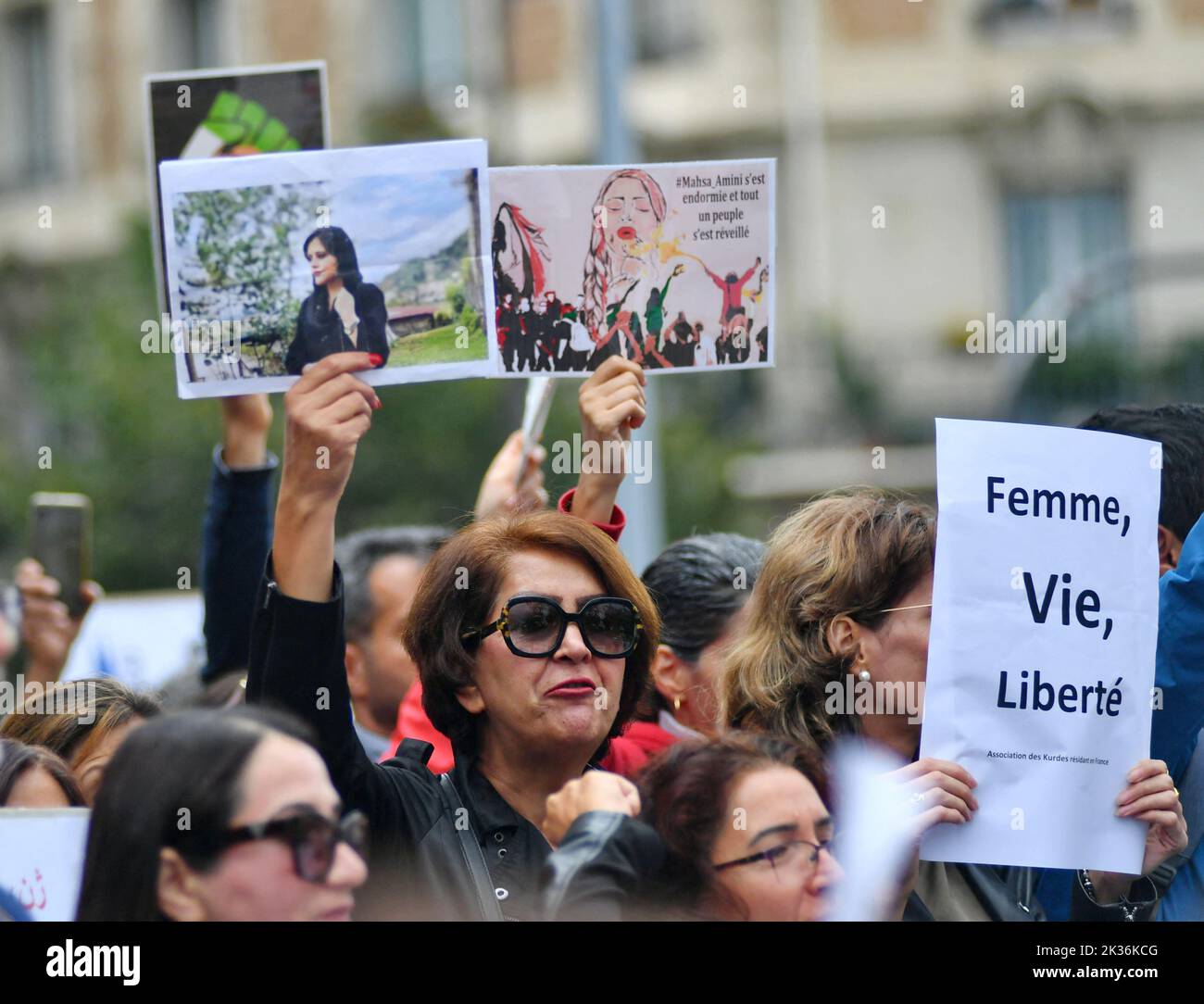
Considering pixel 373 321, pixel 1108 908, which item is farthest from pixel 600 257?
pixel 1108 908

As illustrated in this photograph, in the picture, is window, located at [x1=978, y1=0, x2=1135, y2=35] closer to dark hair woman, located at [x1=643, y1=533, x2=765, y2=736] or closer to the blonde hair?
dark hair woman, located at [x1=643, y1=533, x2=765, y2=736]

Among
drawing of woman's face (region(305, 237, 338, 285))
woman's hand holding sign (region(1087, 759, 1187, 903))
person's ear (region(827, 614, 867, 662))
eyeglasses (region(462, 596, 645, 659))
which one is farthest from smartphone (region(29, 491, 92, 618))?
woman's hand holding sign (region(1087, 759, 1187, 903))

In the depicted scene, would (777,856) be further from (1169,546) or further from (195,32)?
(195,32)

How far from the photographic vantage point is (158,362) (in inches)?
646

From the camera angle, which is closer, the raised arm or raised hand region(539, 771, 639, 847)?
raised hand region(539, 771, 639, 847)

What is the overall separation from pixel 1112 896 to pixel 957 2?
693 inches

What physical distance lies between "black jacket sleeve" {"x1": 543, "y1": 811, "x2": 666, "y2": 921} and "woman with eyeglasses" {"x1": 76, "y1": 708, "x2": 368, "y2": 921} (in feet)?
0.88

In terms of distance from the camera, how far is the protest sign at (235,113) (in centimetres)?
372

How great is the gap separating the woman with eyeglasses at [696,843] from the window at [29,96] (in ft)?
74.8

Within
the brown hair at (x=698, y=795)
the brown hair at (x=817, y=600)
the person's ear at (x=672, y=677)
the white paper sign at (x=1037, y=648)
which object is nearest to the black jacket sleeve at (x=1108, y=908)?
the white paper sign at (x=1037, y=648)

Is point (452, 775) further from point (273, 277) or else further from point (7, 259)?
point (7, 259)

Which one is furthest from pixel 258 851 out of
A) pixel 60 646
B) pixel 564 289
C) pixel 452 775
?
pixel 60 646

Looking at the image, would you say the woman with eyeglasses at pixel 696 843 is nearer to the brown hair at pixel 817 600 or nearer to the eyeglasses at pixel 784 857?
the eyeglasses at pixel 784 857

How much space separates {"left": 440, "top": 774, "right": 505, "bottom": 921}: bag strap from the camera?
110 inches
